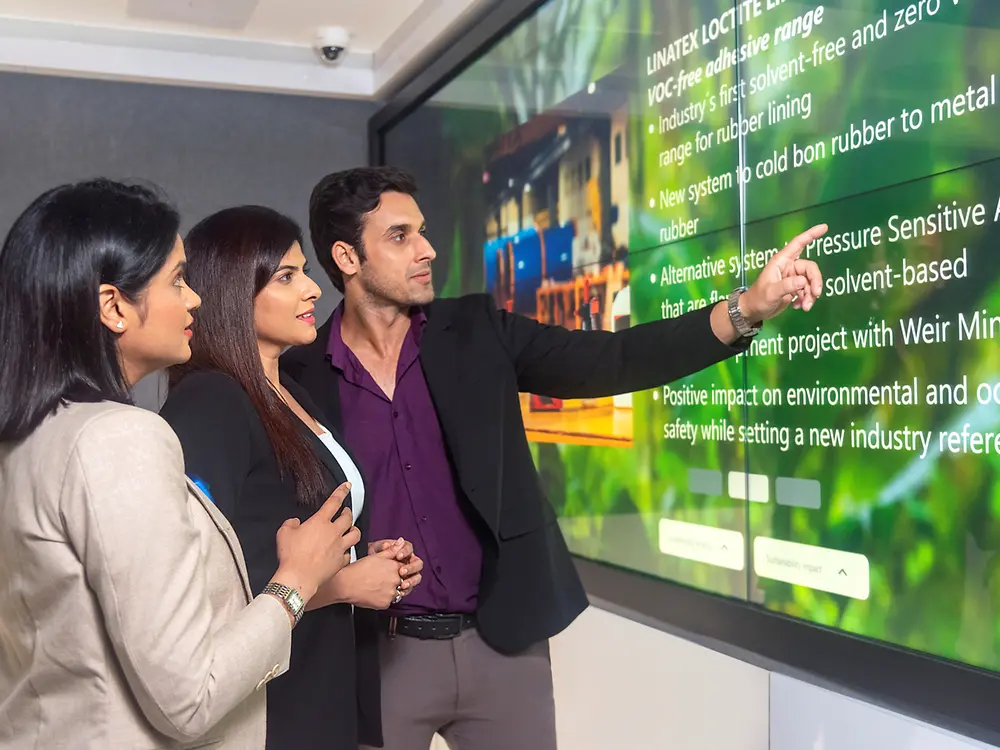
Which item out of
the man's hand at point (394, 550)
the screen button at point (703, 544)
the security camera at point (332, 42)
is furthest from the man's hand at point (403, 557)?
the security camera at point (332, 42)

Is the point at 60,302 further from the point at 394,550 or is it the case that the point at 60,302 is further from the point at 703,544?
the point at 703,544

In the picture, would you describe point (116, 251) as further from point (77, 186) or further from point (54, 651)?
point (54, 651)

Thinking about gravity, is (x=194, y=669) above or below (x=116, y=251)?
below

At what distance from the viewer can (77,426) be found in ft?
3.30

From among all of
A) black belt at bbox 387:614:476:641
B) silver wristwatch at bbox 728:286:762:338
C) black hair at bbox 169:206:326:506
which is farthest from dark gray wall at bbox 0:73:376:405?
silver wristwatch at bbox 728:286:762:338

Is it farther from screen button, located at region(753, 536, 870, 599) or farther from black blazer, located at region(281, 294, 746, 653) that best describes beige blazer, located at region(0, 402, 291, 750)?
screen button, located at region(753, 536, 870, 599)

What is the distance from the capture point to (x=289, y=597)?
3.82ft

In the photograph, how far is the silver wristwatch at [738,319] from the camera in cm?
175

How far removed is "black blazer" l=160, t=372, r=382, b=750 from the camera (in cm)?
143

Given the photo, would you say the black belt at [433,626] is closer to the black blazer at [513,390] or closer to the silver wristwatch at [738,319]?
the black blazer at [513,390]

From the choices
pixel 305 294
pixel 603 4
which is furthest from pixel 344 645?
pixel 603 4

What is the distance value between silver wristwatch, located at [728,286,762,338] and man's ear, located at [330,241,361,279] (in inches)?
33.0

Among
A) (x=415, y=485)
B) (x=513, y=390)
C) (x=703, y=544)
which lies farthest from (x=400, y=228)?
(x=703, y=544)

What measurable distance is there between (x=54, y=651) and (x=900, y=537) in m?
1.51
